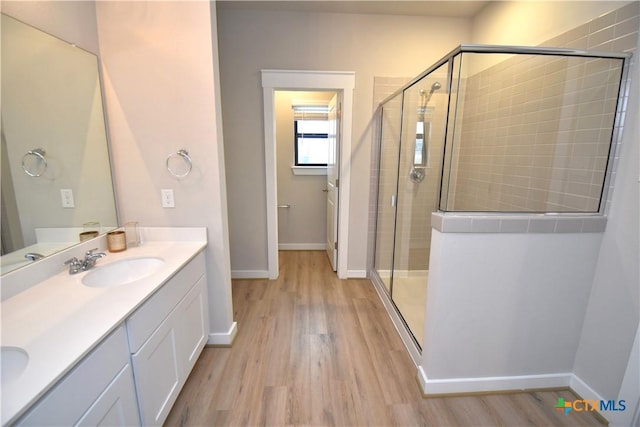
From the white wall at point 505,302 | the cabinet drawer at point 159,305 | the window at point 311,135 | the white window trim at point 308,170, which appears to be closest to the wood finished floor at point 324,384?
the white wall at point 505,302

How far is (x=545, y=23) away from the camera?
205cm

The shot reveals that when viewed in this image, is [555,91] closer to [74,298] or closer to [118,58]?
[118,58]

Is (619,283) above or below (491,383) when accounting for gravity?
above

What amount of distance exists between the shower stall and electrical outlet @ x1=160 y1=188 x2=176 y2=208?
1.67 m

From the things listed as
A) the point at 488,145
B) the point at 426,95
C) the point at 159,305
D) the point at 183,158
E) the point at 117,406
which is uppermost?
the point at 426,95

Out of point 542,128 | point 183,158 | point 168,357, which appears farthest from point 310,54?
point 168,357

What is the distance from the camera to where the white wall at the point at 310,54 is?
2.78 meters

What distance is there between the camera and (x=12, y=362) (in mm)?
865

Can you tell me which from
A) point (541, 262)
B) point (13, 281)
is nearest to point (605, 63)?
point (541, 262)

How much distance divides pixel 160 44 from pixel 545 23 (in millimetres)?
2618

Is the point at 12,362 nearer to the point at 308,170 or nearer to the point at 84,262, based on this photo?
the point at 84,262

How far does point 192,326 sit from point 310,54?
261cm

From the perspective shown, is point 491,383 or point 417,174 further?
point 417,174

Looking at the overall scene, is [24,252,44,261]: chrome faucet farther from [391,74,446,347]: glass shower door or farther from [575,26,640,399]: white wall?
[575,26,640,399]: white wall
